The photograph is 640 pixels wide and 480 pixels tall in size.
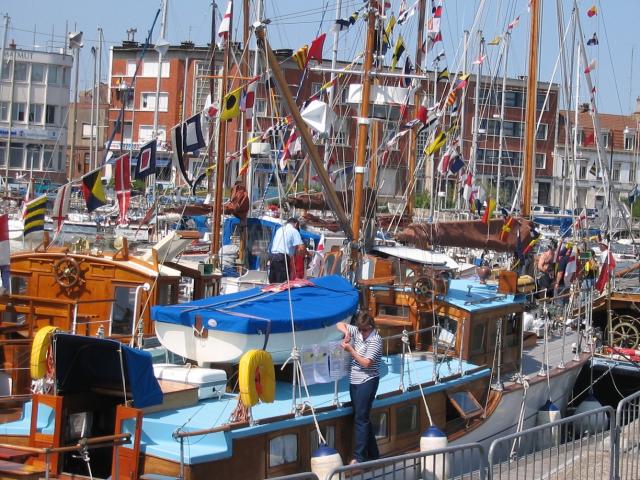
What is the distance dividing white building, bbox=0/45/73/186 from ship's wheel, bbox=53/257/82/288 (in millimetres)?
55459

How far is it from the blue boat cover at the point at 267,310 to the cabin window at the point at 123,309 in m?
1.59

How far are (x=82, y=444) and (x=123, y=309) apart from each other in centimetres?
488

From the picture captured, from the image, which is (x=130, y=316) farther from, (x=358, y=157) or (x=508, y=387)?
(x=508, y=387)

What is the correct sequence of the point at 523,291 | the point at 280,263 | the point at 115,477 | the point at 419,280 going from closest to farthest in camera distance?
the point at 115,477, the point at 419,280, the point at 523,291, the point at 280,263

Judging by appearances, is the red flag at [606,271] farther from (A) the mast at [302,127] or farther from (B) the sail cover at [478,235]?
(A) the mast at [302,127]

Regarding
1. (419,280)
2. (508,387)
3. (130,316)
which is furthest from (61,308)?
(508,387)

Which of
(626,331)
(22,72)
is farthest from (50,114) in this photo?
(626,331)

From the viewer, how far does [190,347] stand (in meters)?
13.4

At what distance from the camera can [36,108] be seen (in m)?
72.6

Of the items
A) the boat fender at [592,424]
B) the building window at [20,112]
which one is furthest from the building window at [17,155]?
the boat fender at [592,424]

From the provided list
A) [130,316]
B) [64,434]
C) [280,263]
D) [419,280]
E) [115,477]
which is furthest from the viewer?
[280,263]

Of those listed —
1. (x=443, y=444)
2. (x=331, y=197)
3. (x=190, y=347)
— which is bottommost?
(x=443, y=444)

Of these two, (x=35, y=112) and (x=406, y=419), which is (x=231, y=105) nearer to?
(x=406, y=419)

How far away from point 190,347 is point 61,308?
2.96 meters
